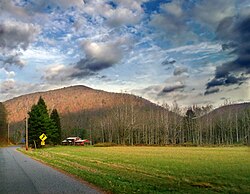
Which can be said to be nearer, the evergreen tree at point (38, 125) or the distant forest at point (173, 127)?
the evergreen tree at point (38, 125)

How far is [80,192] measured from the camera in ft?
41.6

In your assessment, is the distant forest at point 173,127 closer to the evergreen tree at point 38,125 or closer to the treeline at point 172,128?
the treeline at point 172,128

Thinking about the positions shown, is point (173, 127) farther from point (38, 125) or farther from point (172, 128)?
point (38, 125)

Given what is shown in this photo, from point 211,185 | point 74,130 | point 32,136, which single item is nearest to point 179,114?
point 74,130

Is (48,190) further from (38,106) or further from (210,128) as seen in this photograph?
(210,128)

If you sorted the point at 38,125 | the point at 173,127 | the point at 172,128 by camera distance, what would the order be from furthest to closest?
1. the point at 172,128
2. the point at 173,127
3. the point at 38,125

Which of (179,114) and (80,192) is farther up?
(179,114)

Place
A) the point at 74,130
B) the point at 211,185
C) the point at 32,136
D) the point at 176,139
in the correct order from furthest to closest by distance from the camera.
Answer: the point at 74,130 < the point at 176,139 < the point at 32,136 < the point at 211,185

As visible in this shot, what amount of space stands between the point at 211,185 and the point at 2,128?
10437cm

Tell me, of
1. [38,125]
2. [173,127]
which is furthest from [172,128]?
[38,125]

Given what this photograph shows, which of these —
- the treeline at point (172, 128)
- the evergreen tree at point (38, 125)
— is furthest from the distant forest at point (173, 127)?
the evergreen tree at point (38, 125)

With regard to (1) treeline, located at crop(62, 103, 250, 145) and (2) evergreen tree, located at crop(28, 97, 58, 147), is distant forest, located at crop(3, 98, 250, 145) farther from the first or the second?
(2) evergreen tree, located at crop(28, 97, 58, 147)

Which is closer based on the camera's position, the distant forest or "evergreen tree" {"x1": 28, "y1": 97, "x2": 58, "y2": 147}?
"evergreen tree" {"x1": 28, "y1": 97, "x2": 58, "y2": 147}

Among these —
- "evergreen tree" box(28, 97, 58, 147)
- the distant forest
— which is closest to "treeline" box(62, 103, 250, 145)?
the distant forest
